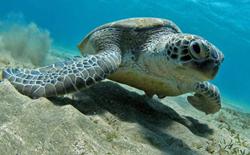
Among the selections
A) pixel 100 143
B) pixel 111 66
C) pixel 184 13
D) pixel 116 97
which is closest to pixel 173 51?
pixel 111 66

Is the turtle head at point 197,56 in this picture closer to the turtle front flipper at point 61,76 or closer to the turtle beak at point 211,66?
the turtle beak at point 211,66

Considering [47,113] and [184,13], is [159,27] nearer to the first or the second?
[47,113]

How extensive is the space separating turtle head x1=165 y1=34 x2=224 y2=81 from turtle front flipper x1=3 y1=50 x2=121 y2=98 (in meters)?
0.95

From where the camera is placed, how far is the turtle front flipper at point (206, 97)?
5793mm

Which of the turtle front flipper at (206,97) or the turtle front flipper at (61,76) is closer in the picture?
the turtle front flipper at (61,76)

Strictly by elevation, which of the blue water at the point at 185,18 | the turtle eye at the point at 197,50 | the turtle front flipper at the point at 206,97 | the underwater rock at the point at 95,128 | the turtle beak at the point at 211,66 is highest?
the blue water at the point at 185,18

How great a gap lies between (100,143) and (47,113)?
67 cm

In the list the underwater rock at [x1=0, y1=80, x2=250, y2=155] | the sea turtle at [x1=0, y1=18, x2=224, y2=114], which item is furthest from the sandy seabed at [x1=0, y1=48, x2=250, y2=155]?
the sea turtle at [x1=0, y1=18, x2=224, y2=114]

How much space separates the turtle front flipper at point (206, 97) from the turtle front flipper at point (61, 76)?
1.95m

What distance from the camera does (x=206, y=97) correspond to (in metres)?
6.07

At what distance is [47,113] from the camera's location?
3.39m

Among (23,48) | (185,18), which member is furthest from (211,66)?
(185,18)

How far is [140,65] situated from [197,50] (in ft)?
4.11

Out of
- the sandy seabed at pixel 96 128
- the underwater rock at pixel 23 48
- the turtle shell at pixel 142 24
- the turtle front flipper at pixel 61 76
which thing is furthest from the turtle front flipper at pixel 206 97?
the underwater rock at pixel 23 48
